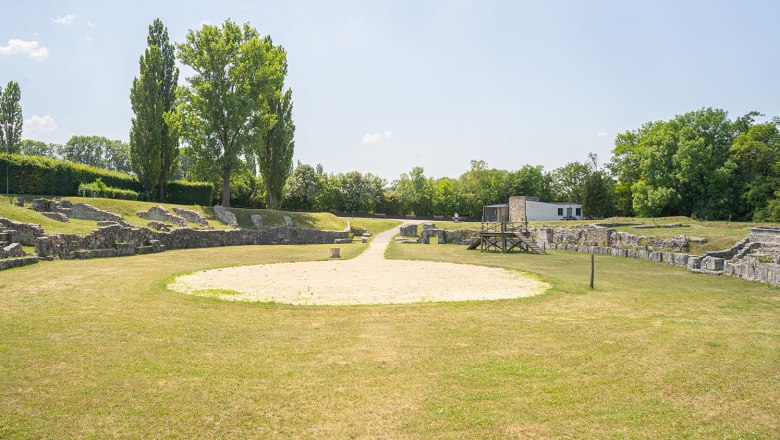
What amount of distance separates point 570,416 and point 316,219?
4617 cm


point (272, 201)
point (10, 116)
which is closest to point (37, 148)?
point (10, 116)

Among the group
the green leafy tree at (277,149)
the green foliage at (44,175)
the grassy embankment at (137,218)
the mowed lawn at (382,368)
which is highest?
the green leafy tree at (277,149)

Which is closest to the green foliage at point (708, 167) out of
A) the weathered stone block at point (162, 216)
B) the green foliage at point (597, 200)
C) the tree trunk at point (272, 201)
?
the green foliage at point (597, 200)

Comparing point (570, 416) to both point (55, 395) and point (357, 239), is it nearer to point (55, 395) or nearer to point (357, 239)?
point (55, 395)

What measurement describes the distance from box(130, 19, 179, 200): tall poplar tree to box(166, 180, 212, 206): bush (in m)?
2.51

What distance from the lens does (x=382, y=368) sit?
806 centimetres

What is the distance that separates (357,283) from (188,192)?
129 ft

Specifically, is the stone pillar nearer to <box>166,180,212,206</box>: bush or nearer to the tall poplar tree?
<box>166,180,212,206</box>: bush

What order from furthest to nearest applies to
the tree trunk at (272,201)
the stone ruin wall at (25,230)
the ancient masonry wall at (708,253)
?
the tree trunk at (272,201) < the stone ruin wall at (25,230) < the ancient masonry wall at (708,253)

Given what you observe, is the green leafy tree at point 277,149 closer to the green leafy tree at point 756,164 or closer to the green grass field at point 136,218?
the green grass field at point 136,218

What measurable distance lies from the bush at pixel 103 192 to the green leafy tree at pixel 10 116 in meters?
30.6

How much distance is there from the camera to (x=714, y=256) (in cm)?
2452

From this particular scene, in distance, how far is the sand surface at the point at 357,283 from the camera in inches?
584

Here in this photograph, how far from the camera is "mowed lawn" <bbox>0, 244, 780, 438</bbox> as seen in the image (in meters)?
6.04
